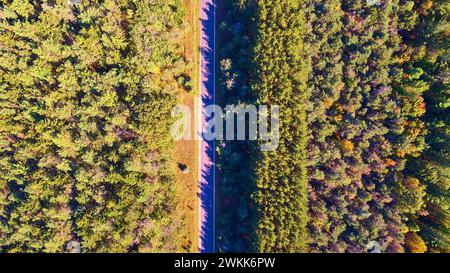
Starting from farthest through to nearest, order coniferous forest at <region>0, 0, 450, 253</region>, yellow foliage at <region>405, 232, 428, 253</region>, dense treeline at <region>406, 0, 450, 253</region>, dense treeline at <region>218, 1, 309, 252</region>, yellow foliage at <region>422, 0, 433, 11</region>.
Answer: yellow foliage at <region>422, 0, 433, 11</region>
dense treeline at <region>406, 0, 450, 253</region>
yellow foliage at <region>405, 232, 428, 253</region>
coniferous forest at <region>0, 0, 450, 253</region>
dense treeline at <region>218, 1, 309, 252</region>

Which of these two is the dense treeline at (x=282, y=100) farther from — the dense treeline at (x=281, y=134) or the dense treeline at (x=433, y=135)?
the dense treeline at (x=433, y=135)

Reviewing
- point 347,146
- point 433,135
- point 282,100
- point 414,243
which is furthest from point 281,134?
point 414,243

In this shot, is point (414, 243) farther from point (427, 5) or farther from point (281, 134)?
point (427, 5)

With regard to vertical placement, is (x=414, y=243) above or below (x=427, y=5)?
below

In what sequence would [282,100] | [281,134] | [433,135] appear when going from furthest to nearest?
[433,135]
[282,100]
[281,134]

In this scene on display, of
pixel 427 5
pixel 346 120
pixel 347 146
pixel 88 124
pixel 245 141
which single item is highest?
pixel 427 5

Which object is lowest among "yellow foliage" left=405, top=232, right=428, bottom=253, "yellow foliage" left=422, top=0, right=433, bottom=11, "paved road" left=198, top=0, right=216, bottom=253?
"yellow foliage" left=405, top=232, right=428, bottom=253
